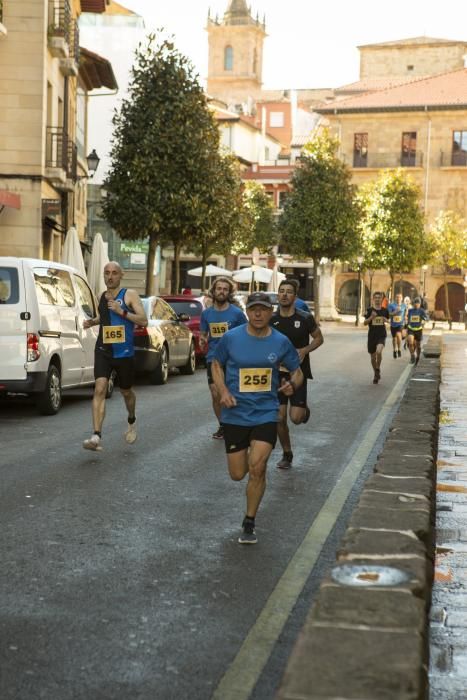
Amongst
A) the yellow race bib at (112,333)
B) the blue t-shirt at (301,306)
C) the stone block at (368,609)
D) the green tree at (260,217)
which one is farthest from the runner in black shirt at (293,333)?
the green tree at (260,217)

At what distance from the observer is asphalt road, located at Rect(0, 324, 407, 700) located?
4.37m

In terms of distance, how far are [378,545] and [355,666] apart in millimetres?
1649

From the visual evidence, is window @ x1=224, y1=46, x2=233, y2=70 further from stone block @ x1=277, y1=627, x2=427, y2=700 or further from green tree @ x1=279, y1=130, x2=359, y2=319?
stone block @ x1=277, y1=627, x2=427, y2=700

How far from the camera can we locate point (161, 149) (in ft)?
102

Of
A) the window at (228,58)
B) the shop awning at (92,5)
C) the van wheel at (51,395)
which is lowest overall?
the van wheel at (51,395)

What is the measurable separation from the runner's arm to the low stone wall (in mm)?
1034

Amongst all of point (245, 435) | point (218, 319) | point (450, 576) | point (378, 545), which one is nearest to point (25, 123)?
point (218, 319)

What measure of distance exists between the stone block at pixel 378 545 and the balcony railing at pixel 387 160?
66906 millimetres

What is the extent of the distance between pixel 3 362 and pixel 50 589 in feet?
26.3

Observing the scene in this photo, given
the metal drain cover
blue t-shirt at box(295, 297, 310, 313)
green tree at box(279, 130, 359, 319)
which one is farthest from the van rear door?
green tree at box(279, 130, 359, 319)

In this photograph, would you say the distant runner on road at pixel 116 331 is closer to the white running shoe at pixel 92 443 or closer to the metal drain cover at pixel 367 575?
the white running shoe at pixel 92 443

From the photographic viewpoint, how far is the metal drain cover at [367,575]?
13.5 feet

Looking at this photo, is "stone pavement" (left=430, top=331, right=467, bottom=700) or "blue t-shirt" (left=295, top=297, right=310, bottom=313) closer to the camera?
"stone pavement" (left=430, top=331, right=467, bottom=700)

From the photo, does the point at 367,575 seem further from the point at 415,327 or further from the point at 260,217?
the point at 260,217
